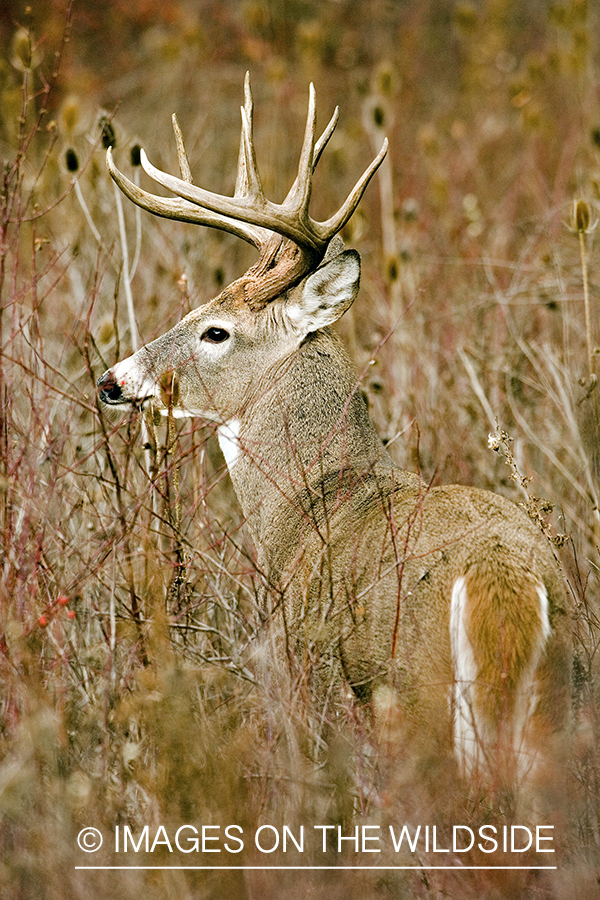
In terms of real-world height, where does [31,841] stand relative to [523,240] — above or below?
below

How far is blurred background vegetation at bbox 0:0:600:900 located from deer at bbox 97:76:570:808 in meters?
0.14

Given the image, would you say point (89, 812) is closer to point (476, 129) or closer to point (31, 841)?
point (31, 841)

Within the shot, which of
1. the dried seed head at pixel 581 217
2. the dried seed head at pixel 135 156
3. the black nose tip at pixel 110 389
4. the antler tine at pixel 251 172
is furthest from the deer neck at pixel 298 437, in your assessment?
the dried seed head at pixel 135 156

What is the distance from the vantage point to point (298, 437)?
356 centimetres

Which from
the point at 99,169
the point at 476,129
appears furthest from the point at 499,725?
the point at 476,129

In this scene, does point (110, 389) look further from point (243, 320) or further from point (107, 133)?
point (107, 133)

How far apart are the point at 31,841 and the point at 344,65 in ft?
27.5

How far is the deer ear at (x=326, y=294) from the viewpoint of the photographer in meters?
3.59

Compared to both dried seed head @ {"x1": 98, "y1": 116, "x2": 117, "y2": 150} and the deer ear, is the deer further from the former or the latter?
dried seed head @ {"x1": 98, "y1": 116, "x2": 117, "y2": 150}

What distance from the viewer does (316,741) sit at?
2.91m

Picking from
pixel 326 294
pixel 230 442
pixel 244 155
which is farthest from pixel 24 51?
pixel 230 442

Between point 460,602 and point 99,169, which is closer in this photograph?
point 460,602
